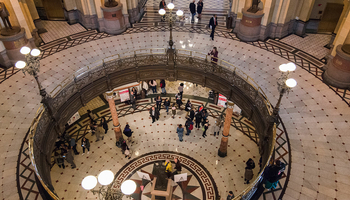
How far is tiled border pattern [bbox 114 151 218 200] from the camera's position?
10.2m

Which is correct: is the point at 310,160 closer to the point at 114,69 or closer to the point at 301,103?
the point at 301,103

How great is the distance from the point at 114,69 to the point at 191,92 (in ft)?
17.4

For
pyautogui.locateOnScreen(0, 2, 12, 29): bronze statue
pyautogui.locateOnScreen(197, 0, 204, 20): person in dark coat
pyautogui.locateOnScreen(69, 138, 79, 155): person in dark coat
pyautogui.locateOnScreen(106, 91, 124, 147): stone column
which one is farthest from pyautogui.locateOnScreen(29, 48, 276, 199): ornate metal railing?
pyautogui.locateOnScreen(197, 0, 204, 20): person in dark coat

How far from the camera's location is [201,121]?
→ 1276 centimetres

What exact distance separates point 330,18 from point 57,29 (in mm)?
16029

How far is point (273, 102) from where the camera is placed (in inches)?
393

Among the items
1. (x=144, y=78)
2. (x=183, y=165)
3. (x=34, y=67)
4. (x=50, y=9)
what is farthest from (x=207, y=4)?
(x=34, y=67)

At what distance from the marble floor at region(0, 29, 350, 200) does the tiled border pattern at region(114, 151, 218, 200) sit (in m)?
3.60

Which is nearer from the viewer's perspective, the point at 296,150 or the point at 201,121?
the point at 296,150

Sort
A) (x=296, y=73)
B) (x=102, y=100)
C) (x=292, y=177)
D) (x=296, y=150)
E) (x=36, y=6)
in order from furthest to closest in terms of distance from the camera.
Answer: (x=36, y=6) → (x=102, y=100) → (x=296, y=73) → (x=296, y=150) → (x=292, y=177)

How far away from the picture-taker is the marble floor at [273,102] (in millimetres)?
7414

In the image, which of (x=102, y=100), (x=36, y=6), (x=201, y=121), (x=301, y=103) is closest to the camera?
(x=301, y=103)

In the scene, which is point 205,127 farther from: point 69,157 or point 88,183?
point 88,183

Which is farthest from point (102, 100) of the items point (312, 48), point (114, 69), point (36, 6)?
point (312, 48)
